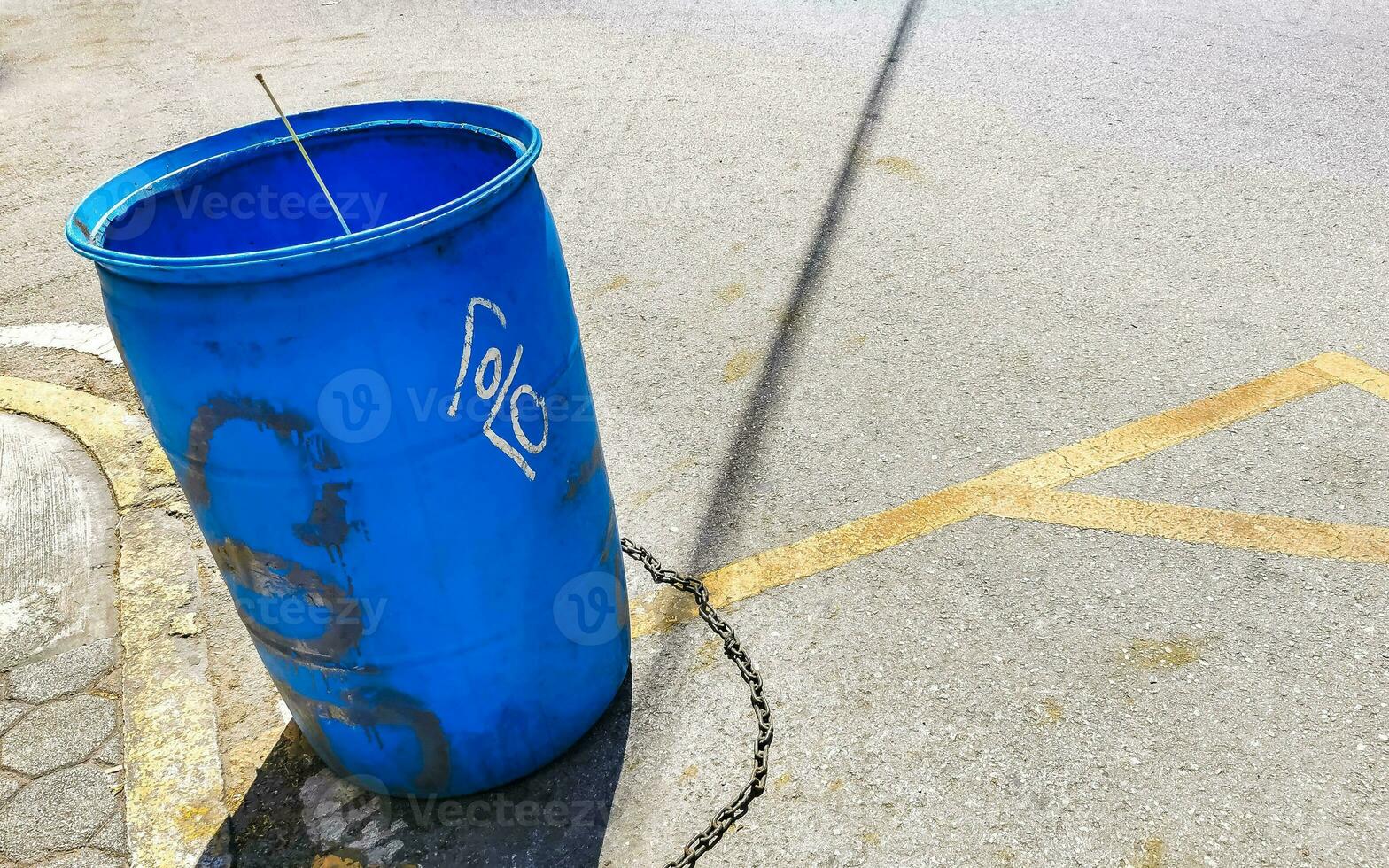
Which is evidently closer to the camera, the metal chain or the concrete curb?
the metal chain

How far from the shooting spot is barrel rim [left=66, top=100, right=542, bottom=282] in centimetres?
175

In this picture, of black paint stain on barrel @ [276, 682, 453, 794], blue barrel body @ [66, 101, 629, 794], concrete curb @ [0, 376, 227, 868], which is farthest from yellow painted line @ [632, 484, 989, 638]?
concrete curb @ [0, 376, 227, 868]

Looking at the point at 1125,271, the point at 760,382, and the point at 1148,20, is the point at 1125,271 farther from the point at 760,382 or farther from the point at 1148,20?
the point at 1148,20

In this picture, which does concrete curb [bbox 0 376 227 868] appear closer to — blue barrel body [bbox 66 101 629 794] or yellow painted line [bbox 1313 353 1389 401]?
blue barrel body [bbox 66 101 629 794]

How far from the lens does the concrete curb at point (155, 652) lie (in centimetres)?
256

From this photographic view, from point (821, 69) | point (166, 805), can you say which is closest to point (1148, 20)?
point (821, 69)

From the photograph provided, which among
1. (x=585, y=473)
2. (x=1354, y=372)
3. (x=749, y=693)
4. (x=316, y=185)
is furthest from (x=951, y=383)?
(x=316, y=185)

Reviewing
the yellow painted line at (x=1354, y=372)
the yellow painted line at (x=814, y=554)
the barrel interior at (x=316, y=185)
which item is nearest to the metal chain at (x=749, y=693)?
the yellow painted line at (x=814, y=554)

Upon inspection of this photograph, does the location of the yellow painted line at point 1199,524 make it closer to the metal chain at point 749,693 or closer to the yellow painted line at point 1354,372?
the yellow painted line at point 1354,372

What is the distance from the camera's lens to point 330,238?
208 centimetres

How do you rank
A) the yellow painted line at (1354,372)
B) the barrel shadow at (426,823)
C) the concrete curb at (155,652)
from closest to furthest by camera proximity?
the barrel shadow at (426,823)
the concrete curb at (155,652)
the yellow painted line at (1354,372)

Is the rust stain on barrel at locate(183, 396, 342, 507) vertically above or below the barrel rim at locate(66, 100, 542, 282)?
below

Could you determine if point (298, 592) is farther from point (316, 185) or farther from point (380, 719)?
point (316, 185)

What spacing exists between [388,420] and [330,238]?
0.44 m
